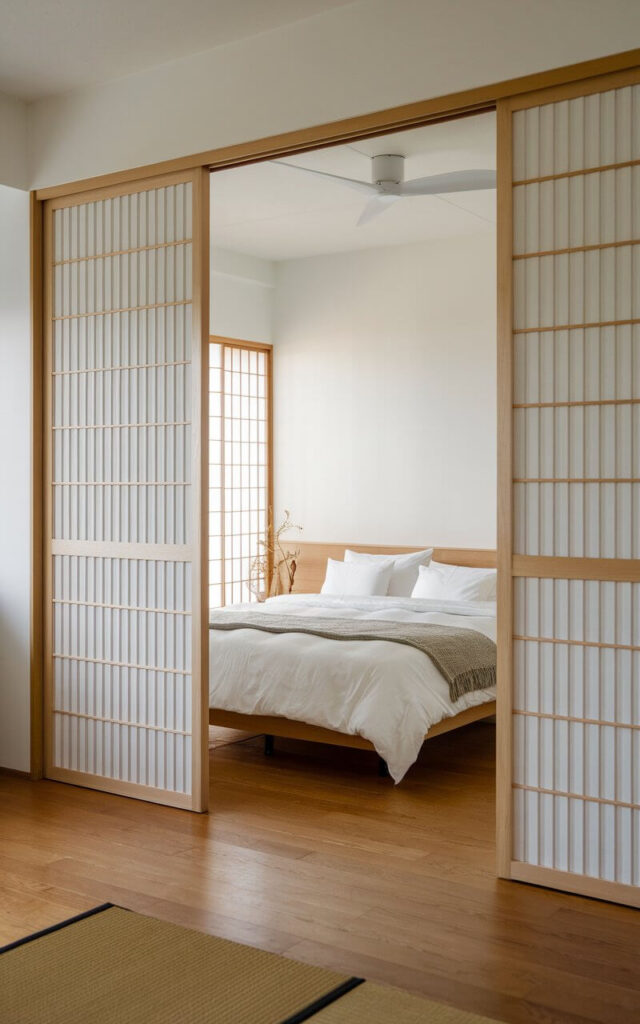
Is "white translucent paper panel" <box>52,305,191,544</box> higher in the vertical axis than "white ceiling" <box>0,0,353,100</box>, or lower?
lower

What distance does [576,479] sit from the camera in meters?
3.16

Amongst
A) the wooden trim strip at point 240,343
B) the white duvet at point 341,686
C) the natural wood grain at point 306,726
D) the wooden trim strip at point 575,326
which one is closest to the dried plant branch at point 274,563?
the wooden trim strip at point 240,343

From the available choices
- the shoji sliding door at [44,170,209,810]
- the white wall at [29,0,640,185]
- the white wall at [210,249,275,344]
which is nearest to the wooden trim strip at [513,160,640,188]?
the white wall at [29,0,640,185]

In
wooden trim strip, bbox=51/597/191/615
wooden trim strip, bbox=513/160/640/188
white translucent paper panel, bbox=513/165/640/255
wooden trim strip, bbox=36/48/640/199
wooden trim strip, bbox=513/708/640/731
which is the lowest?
wooden trim strip, bbox=513/708/640/731

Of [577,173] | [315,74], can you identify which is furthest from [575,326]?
[315,74]

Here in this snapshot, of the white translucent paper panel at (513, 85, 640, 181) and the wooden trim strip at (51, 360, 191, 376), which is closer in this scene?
the white translucent paper panel at (513, 85, 640, 181)

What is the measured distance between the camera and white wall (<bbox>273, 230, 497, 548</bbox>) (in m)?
6.81

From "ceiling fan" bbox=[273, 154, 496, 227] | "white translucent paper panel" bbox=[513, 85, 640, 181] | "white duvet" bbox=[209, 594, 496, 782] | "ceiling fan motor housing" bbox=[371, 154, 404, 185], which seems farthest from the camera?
"ceiling fan motor housing" bbox=[371, 154, 404, 185]

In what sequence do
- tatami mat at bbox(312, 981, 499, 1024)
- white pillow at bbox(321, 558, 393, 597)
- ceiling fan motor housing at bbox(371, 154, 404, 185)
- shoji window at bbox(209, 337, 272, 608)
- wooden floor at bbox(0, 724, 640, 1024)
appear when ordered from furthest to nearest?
shoji window at bbox(209, 337, 272, 608), white pillow at bbox(321, 558, 393, 597), ceiling fan motor housing at bbox(371, 154, 404, 185), wooden floor at bbox(0, 724, 640, 1024), tatami mat at bbox(312, 981, 499, 1024)

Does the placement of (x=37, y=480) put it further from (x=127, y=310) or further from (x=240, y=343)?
(x=240, y=343)

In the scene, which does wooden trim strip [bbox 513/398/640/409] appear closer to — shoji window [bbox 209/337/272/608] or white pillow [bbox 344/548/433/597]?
white pillow [bbox 344/548/433/597]

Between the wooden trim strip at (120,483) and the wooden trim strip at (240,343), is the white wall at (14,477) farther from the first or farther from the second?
the wooden trim strip at (240,343)

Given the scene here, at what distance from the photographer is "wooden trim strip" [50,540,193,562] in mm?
4090

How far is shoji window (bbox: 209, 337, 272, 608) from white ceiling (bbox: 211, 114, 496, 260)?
824mm
